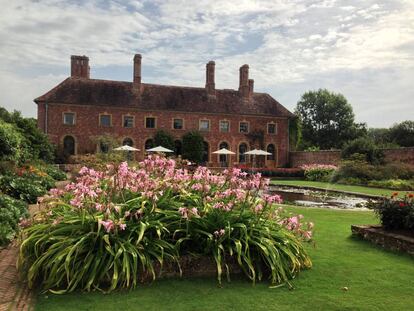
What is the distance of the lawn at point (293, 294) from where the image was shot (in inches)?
150

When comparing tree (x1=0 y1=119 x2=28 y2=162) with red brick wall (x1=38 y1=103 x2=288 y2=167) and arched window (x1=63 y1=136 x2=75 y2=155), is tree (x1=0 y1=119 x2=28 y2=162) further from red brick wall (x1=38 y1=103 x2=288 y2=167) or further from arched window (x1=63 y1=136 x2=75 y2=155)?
arched window (x1=63 y1=136 x2=75 y2=155)

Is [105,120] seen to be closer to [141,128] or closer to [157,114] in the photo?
[141,128]

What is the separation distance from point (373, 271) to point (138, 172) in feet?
11.0

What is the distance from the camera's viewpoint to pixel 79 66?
1367 inches

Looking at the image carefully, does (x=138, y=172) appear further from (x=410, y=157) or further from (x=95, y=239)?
(x=410, y=157)

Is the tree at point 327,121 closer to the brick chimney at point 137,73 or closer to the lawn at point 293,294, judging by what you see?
the brick chimney at point 137,73

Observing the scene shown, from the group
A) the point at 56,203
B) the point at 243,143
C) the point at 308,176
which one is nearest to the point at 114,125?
the point at 243,143

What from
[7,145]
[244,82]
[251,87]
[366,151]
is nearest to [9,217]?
[7,145]

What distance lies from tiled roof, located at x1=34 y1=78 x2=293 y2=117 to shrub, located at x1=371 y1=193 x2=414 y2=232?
97.8 ft

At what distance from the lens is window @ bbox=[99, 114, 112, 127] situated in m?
34.0

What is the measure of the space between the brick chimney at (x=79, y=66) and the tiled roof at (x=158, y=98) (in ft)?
1.72

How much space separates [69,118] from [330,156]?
73.4ft

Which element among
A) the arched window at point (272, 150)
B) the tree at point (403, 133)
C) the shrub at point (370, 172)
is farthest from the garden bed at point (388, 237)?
the tree at point (403, 133)

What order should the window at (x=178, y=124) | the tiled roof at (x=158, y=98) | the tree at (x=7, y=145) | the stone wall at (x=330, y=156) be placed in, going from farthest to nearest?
1. the window at (x=178, y=124)
2. the tiled roof at (x=158, y=98)
3. the stone wall at (x=330, y=156)
4. the tree at (x=7, y=145)
